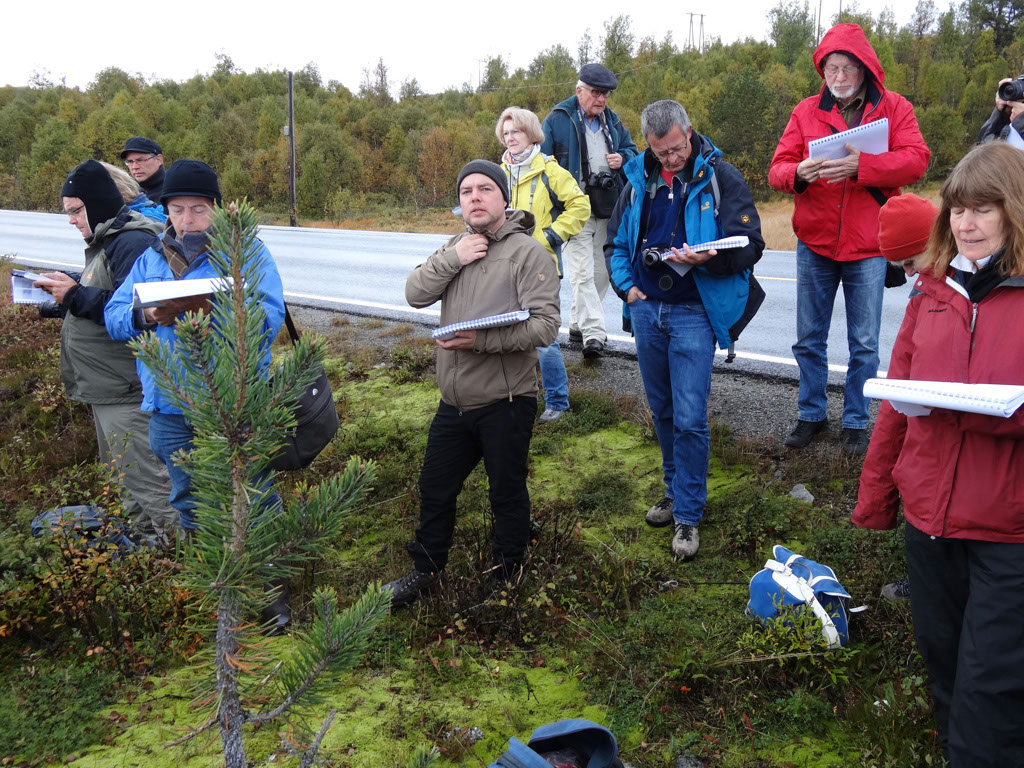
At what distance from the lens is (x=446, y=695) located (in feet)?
10.3

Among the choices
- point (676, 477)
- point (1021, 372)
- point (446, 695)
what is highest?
point (1021, 372)

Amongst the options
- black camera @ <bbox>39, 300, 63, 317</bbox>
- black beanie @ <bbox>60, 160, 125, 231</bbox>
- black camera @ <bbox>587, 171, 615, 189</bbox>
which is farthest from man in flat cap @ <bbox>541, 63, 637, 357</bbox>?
black camera @ <bbox>39, 300, 63, 317</bbox>

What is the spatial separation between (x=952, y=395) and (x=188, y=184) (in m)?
3.05

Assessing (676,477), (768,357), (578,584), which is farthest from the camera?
(768,357)

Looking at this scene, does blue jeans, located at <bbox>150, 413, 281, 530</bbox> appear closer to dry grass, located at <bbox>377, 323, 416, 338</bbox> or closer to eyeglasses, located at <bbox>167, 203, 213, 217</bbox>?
eyeglasses, located at <bbox>167, 203, 213, 217</bbox>

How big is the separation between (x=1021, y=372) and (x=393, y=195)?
3695 centimetres

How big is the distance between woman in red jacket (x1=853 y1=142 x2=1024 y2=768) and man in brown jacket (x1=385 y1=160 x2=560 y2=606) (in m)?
1.61

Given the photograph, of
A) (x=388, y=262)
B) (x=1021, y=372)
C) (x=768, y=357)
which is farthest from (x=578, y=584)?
(x=388, y=262)

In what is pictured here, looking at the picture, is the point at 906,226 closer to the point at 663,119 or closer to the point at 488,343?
the point at 663,119

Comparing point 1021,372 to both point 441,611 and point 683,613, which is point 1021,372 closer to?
point 683,613

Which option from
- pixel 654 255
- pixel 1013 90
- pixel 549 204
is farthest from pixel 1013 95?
pixel 549 204

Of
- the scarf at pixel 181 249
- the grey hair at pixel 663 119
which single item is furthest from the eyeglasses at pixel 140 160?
the grey hair at pixel 663 119

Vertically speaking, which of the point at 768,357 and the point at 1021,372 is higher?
the point at 1021,372

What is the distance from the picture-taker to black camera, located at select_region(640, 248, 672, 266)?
3922mm
